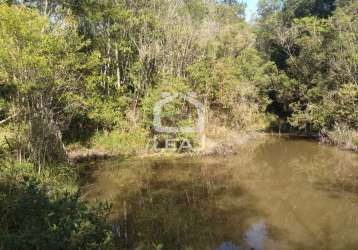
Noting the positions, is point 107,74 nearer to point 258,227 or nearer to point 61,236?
point 258,227

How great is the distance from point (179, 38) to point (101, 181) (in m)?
9.27

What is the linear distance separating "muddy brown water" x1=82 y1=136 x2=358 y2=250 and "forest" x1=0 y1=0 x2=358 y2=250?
1.72 m

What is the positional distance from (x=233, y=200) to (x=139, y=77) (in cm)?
975

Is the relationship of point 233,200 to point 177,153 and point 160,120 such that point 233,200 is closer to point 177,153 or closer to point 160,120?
point 177,153

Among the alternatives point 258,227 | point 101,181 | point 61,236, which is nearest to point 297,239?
point 258,227

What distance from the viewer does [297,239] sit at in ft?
26.5

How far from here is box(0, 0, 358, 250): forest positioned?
9914 millimetres

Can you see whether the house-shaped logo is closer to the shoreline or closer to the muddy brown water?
the shoreline

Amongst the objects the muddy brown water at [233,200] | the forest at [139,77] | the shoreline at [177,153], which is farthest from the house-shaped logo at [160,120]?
the muddy brown water at [233,200]

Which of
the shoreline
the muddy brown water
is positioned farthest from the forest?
the muddy brown water

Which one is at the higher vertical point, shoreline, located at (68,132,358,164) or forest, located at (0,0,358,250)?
forest, located at (0,0,358,250)

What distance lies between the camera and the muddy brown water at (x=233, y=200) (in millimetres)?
8039

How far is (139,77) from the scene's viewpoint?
18.6 meters

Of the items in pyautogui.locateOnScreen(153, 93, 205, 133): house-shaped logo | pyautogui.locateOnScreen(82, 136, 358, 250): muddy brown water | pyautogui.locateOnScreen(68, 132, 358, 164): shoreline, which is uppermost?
pyautogui.locateOnScreen(153, 93, 205, 133): house-shaped logo
